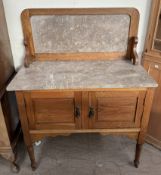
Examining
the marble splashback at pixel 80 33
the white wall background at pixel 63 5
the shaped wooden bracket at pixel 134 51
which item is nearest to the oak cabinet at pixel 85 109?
the shaped wooden bracket at pixel 134 51

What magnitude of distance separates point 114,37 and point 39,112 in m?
0.85

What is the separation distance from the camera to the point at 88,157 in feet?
5.76

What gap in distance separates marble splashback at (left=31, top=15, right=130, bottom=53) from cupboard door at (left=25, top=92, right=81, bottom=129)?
0.52 meters

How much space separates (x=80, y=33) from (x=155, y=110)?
0.92 metres

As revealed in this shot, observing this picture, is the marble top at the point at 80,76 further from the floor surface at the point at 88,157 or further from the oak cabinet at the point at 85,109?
the floor surface at the point at 88,157

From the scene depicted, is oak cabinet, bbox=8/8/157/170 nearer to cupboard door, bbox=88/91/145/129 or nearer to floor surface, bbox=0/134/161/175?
cupboard door, bbox=88/91/145/129

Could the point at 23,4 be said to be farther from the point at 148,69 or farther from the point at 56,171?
the point at 56,171

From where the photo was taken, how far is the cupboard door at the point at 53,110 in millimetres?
1291

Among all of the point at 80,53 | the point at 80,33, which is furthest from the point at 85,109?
the point at 80,33

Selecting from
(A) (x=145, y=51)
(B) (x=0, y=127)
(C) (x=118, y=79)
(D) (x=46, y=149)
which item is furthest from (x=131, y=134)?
(B) (x=0, y=127)

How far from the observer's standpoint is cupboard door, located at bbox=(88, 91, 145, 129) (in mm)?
1293

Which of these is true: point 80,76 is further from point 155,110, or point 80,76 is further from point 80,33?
point 155,110

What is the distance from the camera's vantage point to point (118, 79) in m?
1.32

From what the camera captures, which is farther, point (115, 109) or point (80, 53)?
point (80, 53)
